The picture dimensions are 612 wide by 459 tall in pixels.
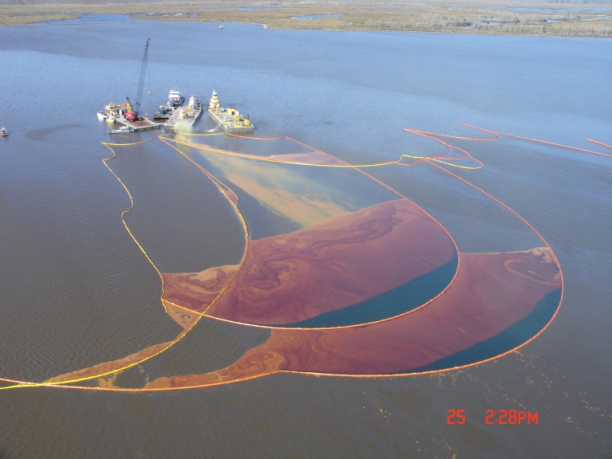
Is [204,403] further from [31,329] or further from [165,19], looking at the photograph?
[165,19]

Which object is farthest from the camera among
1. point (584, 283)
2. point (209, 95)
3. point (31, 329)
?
point (209, 95)

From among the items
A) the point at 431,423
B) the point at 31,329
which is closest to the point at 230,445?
the point at 431,423
